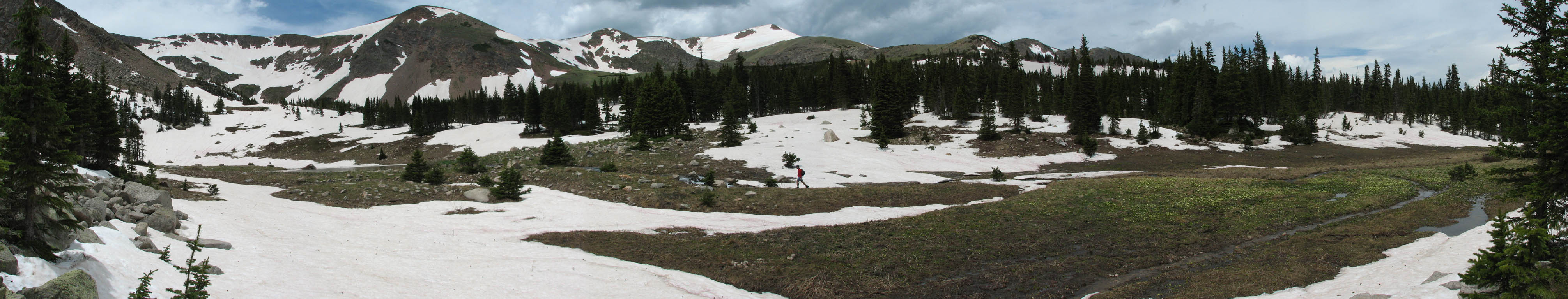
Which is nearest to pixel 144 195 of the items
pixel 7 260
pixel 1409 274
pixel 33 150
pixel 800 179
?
pixel 33 150

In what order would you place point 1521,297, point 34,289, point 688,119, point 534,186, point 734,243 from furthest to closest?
1. point 688,119
2. point 534,186
3. point 734,243
4. point 1521,297
5. point 34,289

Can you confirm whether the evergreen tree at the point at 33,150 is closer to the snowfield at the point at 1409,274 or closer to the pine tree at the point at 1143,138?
the snowfield at the point at 1409,274

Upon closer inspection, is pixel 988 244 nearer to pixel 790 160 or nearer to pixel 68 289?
pixel 68 289

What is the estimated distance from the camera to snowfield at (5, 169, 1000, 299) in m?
9.42

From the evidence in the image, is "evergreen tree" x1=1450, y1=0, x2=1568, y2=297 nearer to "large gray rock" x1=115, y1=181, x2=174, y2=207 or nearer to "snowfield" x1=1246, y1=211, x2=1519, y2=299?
"snowfield" x1=1246, y1=211, x2=1519, y2=299

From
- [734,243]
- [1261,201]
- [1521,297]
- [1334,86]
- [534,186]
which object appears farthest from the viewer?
[1334,86]

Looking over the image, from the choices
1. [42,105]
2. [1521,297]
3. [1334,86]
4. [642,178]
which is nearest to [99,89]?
[642,178]

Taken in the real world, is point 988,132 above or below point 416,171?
above

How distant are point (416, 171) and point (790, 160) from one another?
77.5ft

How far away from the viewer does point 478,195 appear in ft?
84.4

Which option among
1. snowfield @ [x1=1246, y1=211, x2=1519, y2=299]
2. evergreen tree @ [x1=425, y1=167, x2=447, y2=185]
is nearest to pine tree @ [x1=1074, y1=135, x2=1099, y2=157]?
snowfield @ [x1=1246, y1=211, x2=1519, y2=299]

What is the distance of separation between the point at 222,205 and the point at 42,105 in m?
10.7

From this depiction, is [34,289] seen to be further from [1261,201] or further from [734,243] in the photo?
[1261,201]

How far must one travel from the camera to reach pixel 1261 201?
2425cm
